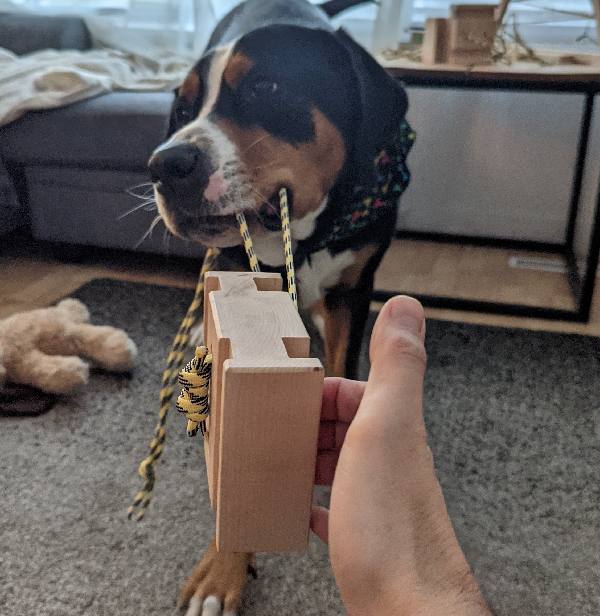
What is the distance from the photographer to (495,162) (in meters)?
2.39

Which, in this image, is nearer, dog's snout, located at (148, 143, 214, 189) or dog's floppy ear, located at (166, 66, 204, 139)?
dog's snout, located at (148, 143, 214, 189)

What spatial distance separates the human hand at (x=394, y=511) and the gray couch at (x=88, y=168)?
4.75ft

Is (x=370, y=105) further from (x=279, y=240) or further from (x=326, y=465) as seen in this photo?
(x=326, y=465)

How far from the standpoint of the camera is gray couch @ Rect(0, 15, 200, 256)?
1.87 meters

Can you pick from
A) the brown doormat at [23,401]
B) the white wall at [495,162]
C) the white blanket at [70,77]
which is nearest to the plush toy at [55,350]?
the brown doormat at [23,401]

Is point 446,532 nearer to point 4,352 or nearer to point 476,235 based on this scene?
point 4,352

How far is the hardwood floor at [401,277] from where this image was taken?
1816 mm

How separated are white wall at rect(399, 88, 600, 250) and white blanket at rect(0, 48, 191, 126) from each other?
0.84 meters

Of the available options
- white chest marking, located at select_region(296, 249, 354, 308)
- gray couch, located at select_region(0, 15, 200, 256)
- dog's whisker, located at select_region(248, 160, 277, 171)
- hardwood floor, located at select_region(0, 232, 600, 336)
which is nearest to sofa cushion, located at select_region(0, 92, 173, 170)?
gray couch, located at select_region(0, 15, 200, 256)

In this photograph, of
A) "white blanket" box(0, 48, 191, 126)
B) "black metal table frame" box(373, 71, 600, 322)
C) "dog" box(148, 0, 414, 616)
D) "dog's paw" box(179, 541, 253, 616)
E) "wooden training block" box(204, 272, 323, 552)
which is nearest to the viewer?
"wooden training block" box(204, 272, 323, 552)

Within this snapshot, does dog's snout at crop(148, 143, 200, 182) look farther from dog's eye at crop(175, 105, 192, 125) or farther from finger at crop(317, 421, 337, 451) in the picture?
finger at crop(317, 421, 337, 451)

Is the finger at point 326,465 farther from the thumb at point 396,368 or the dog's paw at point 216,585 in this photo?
the dog's paw at point 216,585

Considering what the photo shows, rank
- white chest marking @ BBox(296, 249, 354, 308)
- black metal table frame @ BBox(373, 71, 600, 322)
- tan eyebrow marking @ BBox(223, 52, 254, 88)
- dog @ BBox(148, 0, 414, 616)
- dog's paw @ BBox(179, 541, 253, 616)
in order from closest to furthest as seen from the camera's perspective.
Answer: dog's paw @ BBox(179, 541, 253, 616) < dog @ BBox(148, 0, 414, 616) < tan eyebrow marking @ BBox(223, 52, 254, 88) < white chest marking @ BBox(296, 249, 354, 308) < black metal table frame @ BBox(373, 71, 600, 322)

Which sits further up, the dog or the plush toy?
the dog
